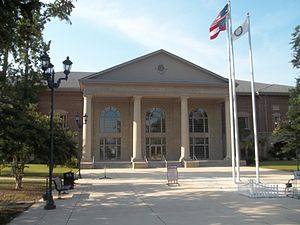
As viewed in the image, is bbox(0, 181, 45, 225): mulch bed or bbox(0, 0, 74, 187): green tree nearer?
bbox(0, 0, 74, 187): green tree

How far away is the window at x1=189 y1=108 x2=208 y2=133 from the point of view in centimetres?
5347

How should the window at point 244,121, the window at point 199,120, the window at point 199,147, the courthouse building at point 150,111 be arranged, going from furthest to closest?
1. the window at point 244,121
2. the window at point 199,120
3. the window at point 199,147
4. the courthouse building at point 150,111

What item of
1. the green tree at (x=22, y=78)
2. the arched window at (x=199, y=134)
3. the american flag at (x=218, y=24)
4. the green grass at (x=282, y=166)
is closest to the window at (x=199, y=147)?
the arched window at (x=199, y=134)

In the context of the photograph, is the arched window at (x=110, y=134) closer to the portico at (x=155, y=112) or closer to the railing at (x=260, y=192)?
the portico at (x=155, y=112)

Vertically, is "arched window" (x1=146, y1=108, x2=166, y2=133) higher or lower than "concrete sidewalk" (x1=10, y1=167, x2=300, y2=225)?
higher

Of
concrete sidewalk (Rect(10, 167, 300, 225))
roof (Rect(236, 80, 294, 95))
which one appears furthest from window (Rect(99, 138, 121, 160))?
concrete sidewalk (Rect(10, 167, 300, 225))

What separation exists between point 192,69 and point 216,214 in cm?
3959

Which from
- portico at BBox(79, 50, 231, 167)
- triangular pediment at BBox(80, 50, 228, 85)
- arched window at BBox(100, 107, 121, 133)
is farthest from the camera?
arched window at BBox(100, 107, 121, 133)

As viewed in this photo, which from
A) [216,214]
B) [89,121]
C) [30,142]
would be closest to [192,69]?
[89,121]

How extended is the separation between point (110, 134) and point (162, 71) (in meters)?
11.2

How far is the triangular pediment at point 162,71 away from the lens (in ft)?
156

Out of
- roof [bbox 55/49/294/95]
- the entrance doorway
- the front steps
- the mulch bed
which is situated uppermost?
roof [bbox 55/49/294/95]

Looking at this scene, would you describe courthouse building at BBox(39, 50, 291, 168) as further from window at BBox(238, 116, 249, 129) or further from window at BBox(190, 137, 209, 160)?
window at BBox(238, 116, 249, 129)

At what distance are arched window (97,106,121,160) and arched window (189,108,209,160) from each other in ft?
34.2
